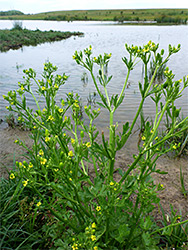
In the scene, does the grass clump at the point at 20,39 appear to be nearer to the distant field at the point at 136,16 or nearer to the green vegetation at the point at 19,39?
the green vegetation at the point at 19,39

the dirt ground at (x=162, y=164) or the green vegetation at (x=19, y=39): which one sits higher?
the green vegetation at (x=19, y=39)

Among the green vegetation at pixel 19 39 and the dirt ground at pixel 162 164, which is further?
the green vegetation at pixel 19 39

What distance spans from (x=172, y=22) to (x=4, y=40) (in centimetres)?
3123

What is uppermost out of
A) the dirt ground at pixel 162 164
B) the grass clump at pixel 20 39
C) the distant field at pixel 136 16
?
the distant field at pixel 136 16

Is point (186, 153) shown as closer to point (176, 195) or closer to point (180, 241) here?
point (176, 195)

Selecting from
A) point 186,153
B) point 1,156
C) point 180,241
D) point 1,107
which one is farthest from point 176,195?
point 1,107

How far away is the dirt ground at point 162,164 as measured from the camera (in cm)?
273

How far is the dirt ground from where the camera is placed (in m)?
2.73

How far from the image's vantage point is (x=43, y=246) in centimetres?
214

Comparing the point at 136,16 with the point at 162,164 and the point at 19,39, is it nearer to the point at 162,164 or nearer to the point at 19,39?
the point at 19,39

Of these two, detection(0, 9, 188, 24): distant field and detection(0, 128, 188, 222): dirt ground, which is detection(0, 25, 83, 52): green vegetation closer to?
detection(0, 128, 188, 222): dirt ground

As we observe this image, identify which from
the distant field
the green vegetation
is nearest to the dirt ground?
the green vegetation

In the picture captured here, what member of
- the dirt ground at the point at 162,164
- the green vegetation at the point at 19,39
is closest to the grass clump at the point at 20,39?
the green vegetation at the point at 19,39

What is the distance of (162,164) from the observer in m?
3.49
